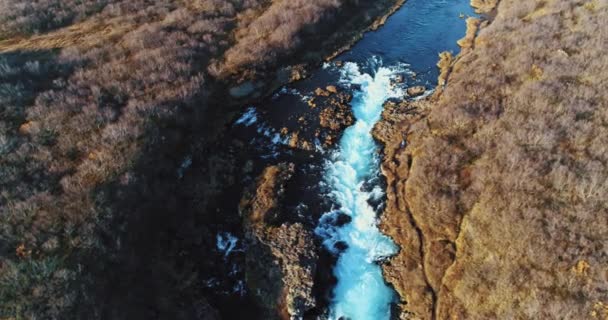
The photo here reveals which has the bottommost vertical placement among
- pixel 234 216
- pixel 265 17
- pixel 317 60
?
pixel 234 216

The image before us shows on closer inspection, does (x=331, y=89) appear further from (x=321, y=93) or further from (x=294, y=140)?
(x=294, y=140)

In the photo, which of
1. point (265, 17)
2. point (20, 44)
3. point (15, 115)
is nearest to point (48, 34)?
point (20, 44)

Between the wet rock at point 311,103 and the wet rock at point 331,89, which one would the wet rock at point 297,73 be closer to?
the wet rock at point 331,89

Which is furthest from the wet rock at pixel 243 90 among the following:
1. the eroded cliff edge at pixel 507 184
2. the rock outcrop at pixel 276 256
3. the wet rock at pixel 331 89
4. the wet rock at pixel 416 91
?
the wet rock at pixel 416 91

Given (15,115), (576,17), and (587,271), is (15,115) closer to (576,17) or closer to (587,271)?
(587,271)

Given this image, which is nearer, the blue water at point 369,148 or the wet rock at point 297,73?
the blue water at point 369,148

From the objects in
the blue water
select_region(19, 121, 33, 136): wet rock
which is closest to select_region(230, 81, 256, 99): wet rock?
the blue water
